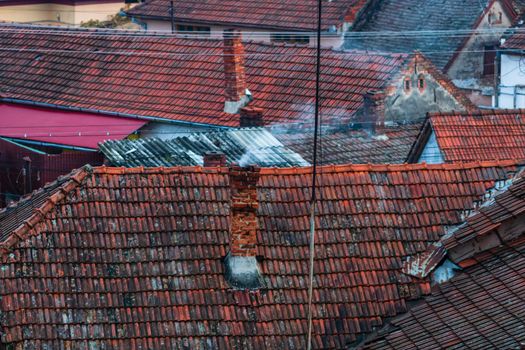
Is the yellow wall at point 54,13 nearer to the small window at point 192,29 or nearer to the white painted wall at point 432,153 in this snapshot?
the small window at point 192,29

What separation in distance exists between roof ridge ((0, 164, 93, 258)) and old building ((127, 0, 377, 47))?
74.3 ft

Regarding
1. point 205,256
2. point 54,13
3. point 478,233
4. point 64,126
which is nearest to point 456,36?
point 54,13

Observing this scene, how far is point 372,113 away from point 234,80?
361 cm

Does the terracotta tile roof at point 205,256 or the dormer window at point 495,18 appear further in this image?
the dormer window at point 495,18

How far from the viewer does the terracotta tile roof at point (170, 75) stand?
102 ft

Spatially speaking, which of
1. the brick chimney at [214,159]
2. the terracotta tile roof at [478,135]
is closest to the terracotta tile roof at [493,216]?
the brick chimney at [214,159]

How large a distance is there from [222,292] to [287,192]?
1.86m

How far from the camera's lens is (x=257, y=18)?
44.0m

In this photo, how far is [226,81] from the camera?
3162cm

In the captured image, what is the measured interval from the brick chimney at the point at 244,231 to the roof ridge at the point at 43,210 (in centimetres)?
201

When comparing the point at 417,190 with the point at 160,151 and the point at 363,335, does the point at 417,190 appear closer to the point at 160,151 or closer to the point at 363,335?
the point at 363,335

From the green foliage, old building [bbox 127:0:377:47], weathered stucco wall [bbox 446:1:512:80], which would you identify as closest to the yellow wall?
the green foliage

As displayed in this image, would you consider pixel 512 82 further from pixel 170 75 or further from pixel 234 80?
pixel 234 80

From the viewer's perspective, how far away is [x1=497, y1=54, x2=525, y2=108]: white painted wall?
132 feet
